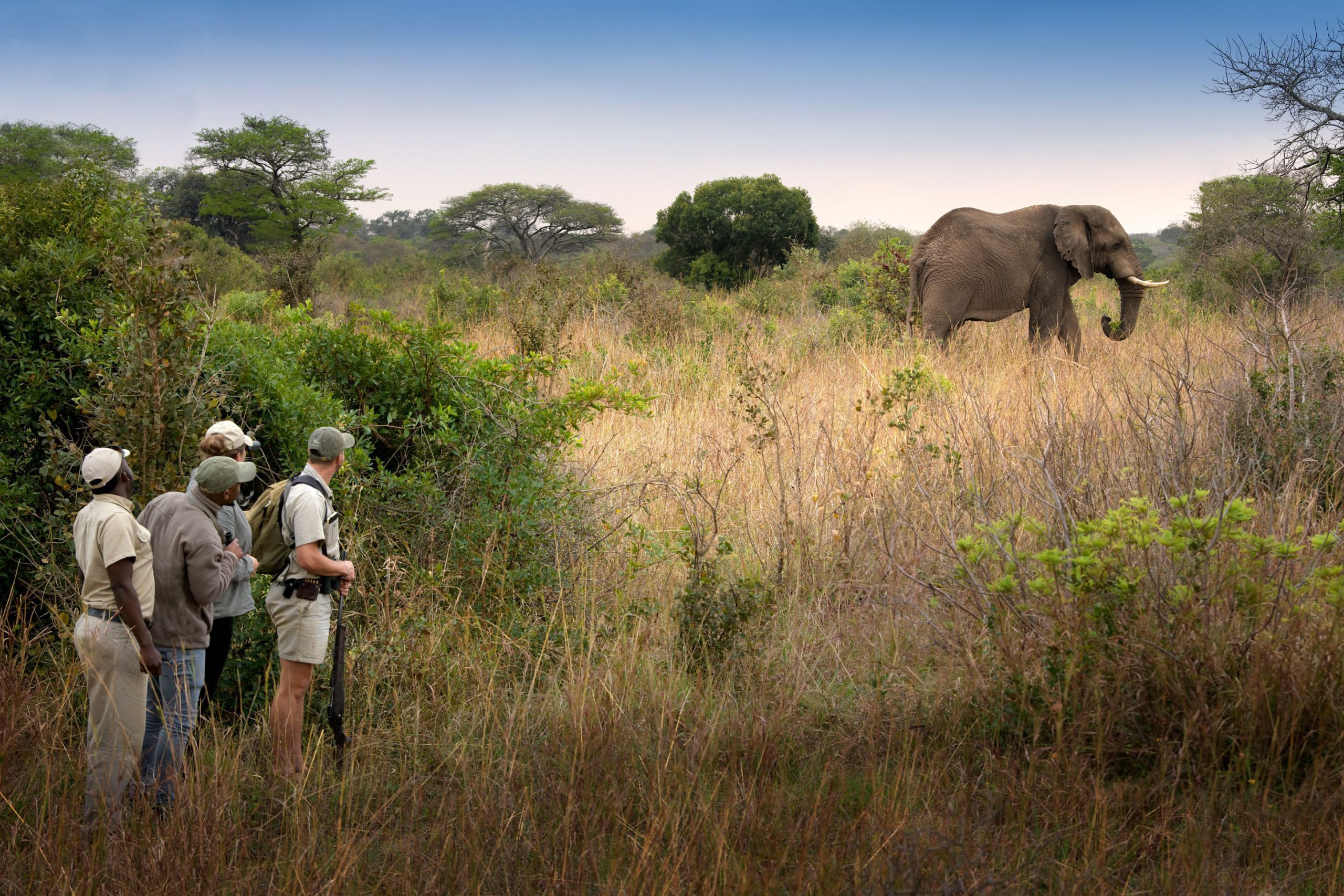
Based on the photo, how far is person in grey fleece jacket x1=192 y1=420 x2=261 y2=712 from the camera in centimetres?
414

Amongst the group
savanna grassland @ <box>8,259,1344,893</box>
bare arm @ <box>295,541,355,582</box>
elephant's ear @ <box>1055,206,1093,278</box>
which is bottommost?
savanna grassland @ <box>8,259,1344,893</box>

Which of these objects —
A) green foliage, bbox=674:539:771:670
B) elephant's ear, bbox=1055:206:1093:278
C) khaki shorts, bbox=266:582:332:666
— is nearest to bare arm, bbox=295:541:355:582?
khaki shorts, bbox=266:582:332:666

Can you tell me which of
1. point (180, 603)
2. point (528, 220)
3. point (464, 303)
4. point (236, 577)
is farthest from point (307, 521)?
point (528, 220)

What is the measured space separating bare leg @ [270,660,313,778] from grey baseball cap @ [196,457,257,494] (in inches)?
30.7

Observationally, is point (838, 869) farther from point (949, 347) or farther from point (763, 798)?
point (949, 347)

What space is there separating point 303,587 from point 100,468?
897 mm

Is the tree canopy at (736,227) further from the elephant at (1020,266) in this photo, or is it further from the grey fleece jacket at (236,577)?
the grey fleece jacket at (236,577)

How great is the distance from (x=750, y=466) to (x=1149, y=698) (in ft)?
13.7

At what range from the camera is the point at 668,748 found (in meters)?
3.92

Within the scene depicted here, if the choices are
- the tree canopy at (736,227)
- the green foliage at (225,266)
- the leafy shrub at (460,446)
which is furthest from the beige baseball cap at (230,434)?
the tree canopy at (736,227)

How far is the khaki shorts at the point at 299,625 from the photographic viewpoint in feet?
13.4

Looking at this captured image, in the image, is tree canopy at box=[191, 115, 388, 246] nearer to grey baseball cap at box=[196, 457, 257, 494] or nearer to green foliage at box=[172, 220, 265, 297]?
green foliage at box=[172, 220, 265, 297]

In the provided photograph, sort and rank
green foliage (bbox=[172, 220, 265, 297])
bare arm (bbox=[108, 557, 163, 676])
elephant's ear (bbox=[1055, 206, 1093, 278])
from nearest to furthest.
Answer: bare arm (bbox=[108, 557, 163, 676]), elephant's ear (bbox=[1055, 206, 1093, 278]), green foliage (bbox=[172, 220, 265, 297])

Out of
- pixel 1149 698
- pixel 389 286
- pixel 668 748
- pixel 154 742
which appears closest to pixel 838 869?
pixel 668 748
